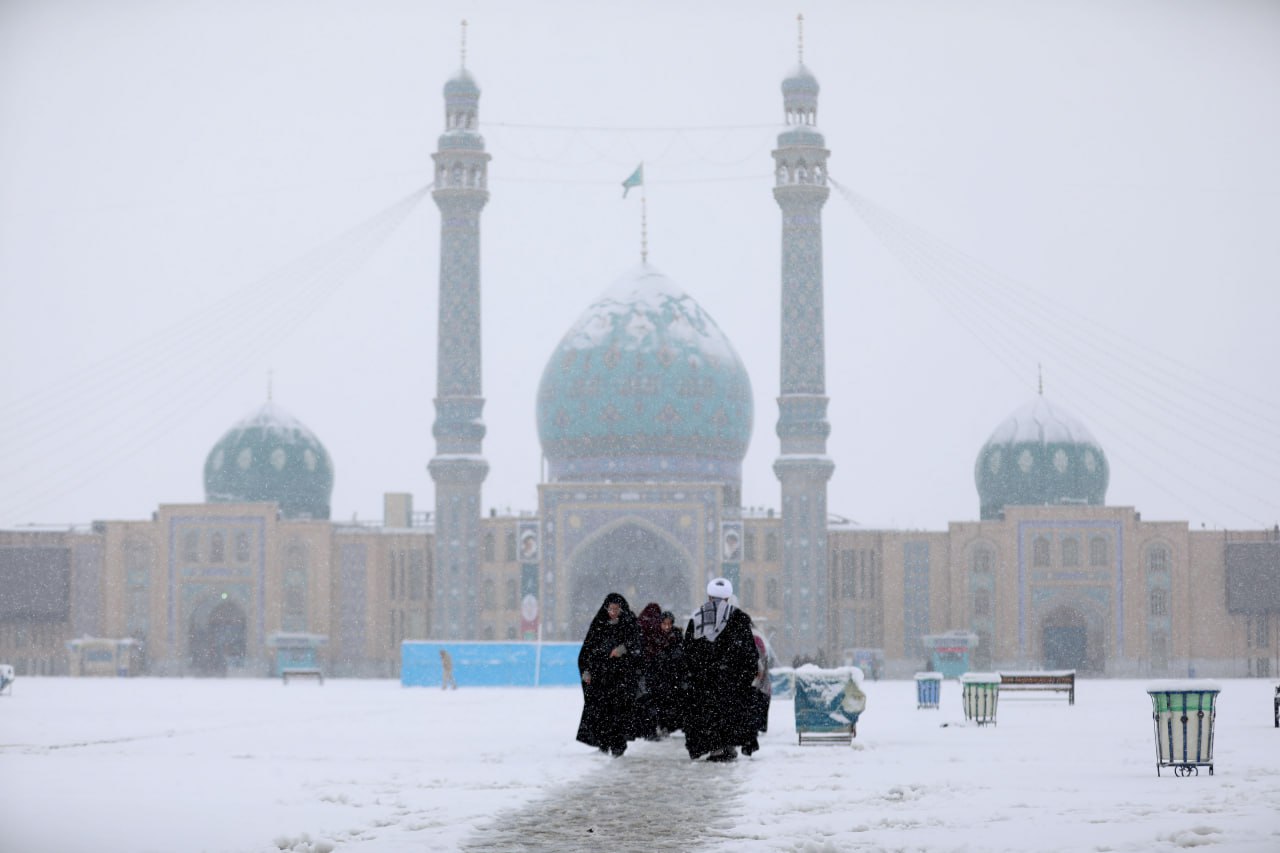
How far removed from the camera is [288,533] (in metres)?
48.9

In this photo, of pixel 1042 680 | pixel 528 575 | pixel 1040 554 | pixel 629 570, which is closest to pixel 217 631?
pixel 528 575

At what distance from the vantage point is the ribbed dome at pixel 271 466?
50719 mm

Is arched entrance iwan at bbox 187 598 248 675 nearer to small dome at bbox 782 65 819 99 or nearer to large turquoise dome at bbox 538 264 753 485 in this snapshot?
large turquoise dome at bbox 538 264 753 485

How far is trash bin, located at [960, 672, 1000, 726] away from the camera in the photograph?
65.2 ft

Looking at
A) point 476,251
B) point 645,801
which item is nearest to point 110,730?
point 645,801

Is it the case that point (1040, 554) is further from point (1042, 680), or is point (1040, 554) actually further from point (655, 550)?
point (1042, 680)

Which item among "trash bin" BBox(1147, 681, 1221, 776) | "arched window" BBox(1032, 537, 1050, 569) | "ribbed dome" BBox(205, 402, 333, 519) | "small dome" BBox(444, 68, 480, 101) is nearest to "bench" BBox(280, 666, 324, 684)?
"ribbed dome" BBox(205, 402, 333, 519)

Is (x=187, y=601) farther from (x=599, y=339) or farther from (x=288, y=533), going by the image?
(x=599, y=339)

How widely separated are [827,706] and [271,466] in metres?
36.1

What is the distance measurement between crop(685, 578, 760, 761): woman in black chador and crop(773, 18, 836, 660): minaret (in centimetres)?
3020

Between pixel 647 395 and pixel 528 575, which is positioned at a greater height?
pixel 647 395

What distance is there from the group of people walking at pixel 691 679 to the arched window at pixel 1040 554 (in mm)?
31820

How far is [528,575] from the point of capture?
154 feet

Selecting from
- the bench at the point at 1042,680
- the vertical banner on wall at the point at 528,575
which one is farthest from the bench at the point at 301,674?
the bench at the point at 1042,680
